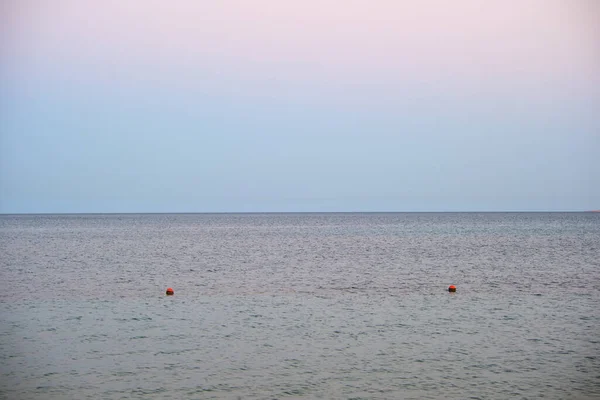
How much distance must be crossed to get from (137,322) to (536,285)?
69.9 ft

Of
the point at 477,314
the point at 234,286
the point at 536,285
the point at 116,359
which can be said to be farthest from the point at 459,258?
the point at 116,359

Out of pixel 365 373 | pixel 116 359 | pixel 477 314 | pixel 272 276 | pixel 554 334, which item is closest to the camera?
pixel 365 373

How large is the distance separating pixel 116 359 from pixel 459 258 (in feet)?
127

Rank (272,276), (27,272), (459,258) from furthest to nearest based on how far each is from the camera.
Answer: (459,258), (27,272), (272,276)

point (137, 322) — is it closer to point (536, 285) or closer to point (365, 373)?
point (365, 373)

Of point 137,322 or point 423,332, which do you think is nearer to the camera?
point 423,332

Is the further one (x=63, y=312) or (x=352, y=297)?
(x=352, y=297)

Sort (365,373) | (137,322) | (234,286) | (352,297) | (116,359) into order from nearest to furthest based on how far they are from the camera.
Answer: (365,373) → (116,359) → (137,322) → (352,297) → (234,286)

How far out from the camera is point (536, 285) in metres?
33.7

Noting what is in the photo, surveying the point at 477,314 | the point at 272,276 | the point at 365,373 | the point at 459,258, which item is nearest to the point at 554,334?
the point at 477,314

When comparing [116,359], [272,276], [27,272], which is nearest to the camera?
[116,359]

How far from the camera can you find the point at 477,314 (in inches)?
972

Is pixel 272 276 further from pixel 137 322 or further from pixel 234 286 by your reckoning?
pixel 137 322

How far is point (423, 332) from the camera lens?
21.1 m
